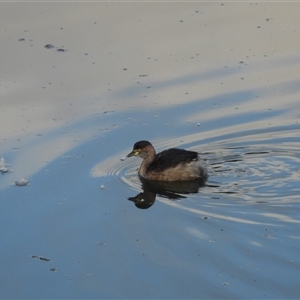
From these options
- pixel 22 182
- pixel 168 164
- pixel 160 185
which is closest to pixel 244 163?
pixel 168 164

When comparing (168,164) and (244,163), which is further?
(244,163)

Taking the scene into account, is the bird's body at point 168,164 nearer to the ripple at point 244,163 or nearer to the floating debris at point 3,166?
the ripple at point 244,163

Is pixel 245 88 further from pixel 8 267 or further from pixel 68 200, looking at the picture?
pixel 8 267

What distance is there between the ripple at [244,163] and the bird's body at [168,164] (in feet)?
0.65

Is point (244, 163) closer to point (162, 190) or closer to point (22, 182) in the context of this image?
point (162, 190)

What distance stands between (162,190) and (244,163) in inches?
46.9

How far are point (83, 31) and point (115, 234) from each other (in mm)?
7666

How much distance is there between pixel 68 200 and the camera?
9.80m

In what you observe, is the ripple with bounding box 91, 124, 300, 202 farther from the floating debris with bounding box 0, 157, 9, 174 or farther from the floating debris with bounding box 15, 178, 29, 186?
the floating debris with bounding box 0, 157, 9, 174

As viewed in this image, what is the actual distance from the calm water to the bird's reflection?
0.04 meters

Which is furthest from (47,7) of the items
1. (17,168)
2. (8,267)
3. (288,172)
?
(8,267)

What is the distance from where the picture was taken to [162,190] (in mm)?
10688

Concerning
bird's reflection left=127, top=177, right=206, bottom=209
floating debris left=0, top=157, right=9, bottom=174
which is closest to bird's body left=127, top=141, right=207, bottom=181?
bird's reflection left=127, top=177, right=206, bottom=209

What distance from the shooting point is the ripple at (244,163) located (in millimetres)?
10055
